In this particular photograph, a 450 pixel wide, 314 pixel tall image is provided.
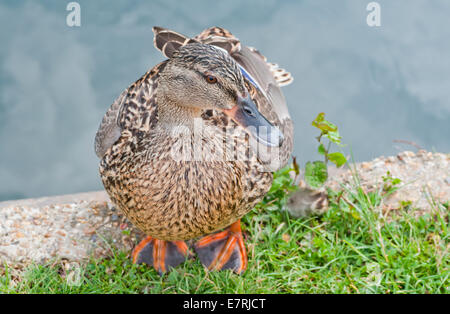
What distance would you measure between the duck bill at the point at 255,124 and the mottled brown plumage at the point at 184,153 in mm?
41

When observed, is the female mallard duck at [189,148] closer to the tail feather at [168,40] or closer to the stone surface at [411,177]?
the tail feather at [168,40]

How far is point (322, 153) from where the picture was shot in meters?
3.43

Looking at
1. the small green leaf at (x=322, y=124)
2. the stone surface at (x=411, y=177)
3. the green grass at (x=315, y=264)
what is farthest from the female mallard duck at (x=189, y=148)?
the stone surface at (x=411, y=177)

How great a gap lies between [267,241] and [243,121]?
1.24 metres

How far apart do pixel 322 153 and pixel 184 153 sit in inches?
46.3

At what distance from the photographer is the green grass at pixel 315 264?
119 inches

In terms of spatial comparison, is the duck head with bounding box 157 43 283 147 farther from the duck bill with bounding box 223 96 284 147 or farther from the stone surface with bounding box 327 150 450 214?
the stone surface with bounding box 327 150 450 214

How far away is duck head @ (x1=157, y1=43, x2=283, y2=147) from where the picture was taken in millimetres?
2312

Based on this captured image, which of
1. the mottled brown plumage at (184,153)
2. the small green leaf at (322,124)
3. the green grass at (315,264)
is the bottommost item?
the green grass at (315,264)

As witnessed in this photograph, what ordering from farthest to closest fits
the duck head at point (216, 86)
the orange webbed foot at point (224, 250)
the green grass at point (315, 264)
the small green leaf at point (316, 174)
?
the small green leaf at point (316, 174) → the orange webbed foot at point (224, 250) → the green grass at point (315, 264) → the duck head at point (216, 86)

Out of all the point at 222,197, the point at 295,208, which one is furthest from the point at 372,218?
the point at 222,197

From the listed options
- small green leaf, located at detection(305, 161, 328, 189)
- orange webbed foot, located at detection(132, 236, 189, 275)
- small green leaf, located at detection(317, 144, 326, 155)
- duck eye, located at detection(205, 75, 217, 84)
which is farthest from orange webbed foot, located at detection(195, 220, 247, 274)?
duck eye, located at detection(205, 75, 217, 84)

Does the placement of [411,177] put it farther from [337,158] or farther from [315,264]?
[315,264]
